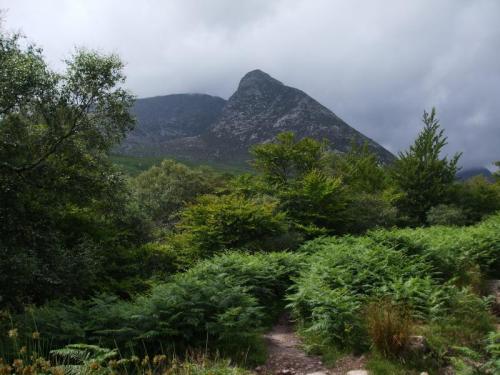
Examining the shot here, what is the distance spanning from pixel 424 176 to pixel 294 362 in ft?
88.9

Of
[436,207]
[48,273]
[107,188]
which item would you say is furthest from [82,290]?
[436,207]

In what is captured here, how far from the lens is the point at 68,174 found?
36.6 feet

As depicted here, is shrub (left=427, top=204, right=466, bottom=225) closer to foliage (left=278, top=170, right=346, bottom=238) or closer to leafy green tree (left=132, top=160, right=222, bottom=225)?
foliage (left=278, top=170, right=346, bottom=238)

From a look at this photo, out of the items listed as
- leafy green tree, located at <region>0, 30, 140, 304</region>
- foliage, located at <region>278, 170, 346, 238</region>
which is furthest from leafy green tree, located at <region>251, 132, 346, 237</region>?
leafy green tree, located at <region>0, 30, 140, 304</region>

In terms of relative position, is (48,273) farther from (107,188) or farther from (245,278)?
(245,278)

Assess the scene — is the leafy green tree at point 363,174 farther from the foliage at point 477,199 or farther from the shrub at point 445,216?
the shrub at point 445,216

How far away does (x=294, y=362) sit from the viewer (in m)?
6.49

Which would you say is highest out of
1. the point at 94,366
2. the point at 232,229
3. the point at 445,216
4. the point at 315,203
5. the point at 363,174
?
the point at 363,174

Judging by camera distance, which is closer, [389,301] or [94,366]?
[94,366]

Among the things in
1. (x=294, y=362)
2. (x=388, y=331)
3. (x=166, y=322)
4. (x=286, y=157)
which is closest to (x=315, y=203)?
Result: (x=286, y=157)

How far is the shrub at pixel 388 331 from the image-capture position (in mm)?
5941

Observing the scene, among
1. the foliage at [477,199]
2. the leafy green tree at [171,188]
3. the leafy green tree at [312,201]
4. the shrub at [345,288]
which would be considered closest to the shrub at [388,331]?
the shrub at [345,288]

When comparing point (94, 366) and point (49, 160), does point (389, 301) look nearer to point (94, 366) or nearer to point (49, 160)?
point (94, 366)

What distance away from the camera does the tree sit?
96.5 ft
